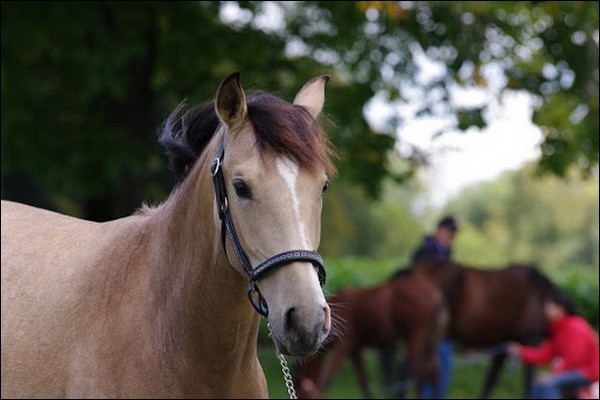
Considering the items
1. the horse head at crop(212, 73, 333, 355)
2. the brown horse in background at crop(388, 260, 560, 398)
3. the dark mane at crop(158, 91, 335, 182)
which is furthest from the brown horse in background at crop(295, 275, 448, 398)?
the horse head at crop(212, 73, 333, 355)

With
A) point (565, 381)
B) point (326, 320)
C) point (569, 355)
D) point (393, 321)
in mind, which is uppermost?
point (326, 320)

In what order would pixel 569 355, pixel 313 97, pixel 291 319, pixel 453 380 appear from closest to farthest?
pixel 291 319 → pixel 313 97 → pixel 569 355 → pixel 453 380

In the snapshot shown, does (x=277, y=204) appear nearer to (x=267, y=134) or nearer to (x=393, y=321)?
(x=267, y=134)

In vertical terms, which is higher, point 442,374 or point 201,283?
point 201,283

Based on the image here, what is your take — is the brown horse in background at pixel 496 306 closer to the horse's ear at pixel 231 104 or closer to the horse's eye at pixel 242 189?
the horse's ear at pixel 231 104

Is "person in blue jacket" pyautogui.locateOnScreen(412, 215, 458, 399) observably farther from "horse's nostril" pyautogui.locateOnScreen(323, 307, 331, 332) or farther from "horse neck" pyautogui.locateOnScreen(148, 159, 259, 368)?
"horse's nostril" pyautogui.locateOnScreen(323, 307, 331, 332)

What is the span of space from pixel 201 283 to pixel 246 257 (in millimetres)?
292

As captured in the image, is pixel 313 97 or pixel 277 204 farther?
pixel 313 97

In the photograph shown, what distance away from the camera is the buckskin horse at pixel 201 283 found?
382cm

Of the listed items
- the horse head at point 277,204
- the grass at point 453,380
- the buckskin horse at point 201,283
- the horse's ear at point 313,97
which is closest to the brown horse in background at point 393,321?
the grass at point 453,380

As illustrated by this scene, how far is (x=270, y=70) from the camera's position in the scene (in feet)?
48.4

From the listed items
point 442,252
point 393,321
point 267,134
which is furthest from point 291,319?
point 442,252

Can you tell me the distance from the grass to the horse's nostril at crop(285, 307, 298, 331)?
29.1 feet

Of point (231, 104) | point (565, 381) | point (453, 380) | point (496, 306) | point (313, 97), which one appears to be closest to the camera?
point (231, 104)
